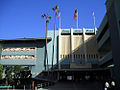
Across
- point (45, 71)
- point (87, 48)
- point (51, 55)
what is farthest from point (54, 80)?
point (87, 48)

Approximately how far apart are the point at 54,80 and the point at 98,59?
14371 millimetres

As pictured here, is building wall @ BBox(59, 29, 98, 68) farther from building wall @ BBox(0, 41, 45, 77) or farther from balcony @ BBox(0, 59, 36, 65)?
balcony @ BBox(0, 59, 36, 65)

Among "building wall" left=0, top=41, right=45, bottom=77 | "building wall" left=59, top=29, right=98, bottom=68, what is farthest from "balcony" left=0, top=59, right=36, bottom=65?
"building wall" left=59, top=29, right=98, bottom=68

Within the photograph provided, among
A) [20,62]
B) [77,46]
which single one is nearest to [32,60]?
[20,62]

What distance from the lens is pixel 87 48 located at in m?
41.4

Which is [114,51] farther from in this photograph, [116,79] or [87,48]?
[87,48]

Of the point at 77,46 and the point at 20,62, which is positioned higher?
the point at 77,46

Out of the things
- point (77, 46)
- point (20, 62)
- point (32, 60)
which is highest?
point (77, 46)

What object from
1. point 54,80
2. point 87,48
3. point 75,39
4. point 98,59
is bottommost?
point 54,80

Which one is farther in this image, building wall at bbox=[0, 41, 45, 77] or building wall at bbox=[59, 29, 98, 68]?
building wall at bbox=[0, 41, 45, 77]

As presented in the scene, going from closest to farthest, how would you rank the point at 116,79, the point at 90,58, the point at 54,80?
the point at 116,79 < the point at 54,80 < the point at 90,58

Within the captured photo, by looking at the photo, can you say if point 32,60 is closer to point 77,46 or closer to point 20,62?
point 20,62

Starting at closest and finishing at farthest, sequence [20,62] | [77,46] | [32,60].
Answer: [20,62] → [32,60] → [77,46]

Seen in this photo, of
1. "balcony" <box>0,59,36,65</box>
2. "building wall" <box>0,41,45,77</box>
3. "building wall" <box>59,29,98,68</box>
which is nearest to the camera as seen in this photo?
"building wall" <box>59,29,98,68</box>
